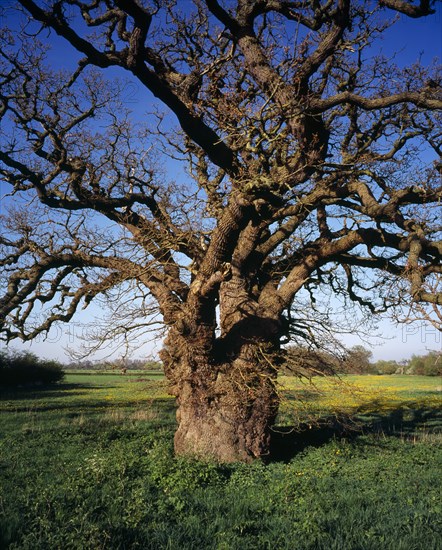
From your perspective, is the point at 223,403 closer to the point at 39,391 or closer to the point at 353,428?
the point at 353,428

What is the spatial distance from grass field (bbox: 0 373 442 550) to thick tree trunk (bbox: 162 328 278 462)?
0.54 metres

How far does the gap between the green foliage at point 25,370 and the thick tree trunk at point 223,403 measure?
1326 inches

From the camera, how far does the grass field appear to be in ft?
17.6

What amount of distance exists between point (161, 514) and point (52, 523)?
5.22 ft

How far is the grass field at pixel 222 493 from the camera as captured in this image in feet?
17.6

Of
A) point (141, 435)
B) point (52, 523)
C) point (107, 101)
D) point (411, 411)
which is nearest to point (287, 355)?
point (141, 435)

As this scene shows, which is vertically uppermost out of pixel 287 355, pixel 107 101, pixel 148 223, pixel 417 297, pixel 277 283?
pixel 107 101

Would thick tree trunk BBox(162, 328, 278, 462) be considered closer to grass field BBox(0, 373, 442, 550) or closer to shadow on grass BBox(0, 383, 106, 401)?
grass field BBox(0, 373, 442, 550)

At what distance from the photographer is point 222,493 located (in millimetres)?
7824

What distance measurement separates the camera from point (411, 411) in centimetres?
2219

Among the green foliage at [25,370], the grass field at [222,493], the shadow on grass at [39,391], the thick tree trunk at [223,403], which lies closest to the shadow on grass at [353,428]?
the grass field at [222,493]

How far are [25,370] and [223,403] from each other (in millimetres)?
37220

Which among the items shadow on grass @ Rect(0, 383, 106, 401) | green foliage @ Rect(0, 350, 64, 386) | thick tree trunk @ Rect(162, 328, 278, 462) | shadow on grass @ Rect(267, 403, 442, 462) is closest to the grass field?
shadow on grass @ Rect(267, 403, 442, 462)

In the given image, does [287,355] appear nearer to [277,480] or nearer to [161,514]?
[277,480]
